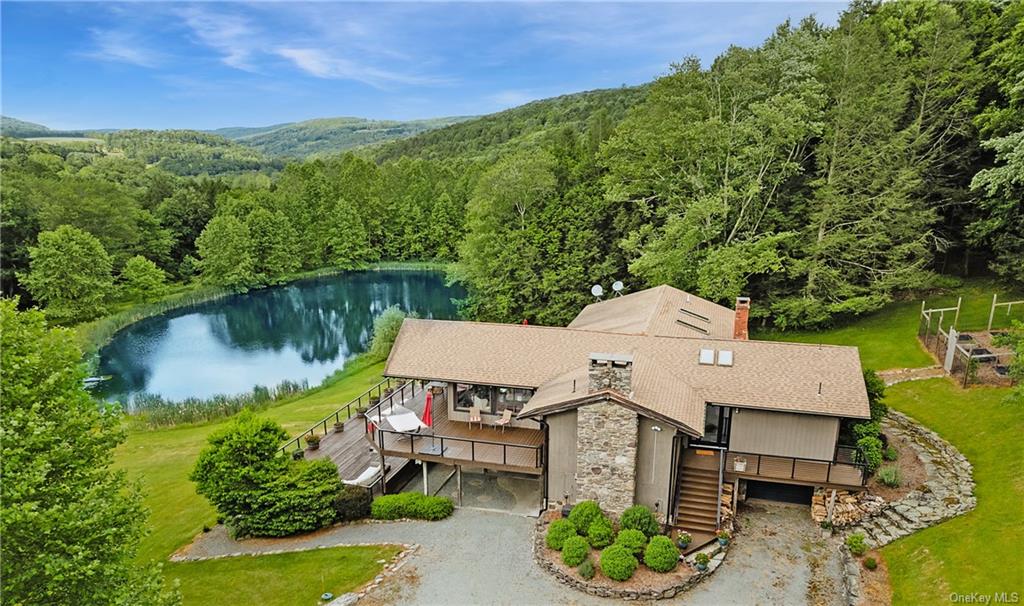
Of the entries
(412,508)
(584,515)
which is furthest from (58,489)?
(584,515)

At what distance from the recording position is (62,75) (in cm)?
1967

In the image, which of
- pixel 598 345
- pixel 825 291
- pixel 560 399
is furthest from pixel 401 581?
pixel 825 291

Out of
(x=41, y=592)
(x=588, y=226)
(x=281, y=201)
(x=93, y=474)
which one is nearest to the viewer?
(x=41, y=592)

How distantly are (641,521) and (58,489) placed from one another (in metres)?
12.3

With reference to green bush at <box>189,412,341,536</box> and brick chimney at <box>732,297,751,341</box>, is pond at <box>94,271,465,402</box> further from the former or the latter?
brick chimney at <box>732,297,751,341</box>

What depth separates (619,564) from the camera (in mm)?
13125

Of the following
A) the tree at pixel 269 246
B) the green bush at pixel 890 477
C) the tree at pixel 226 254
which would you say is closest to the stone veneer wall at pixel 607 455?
the green bush at pixel 890 477

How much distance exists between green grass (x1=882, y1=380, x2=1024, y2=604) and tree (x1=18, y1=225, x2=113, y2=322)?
183ft

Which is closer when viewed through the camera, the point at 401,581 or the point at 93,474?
the point at 93,474

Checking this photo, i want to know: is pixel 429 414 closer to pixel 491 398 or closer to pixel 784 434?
pixel 491 398

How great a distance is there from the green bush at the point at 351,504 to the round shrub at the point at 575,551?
20.6 feet

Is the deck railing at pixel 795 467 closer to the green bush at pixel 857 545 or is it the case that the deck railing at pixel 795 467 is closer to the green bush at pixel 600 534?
the green bush at pixel 857 545

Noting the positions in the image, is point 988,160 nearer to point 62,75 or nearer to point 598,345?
point 598,345

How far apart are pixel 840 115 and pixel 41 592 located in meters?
32.8
